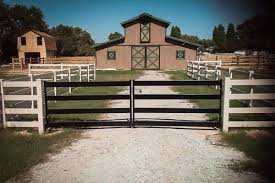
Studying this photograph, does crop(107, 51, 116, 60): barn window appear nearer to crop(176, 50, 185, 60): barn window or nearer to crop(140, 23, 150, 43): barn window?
crop(140, 23, 150, 43): barn window

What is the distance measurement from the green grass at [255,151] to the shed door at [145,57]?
1034 inches

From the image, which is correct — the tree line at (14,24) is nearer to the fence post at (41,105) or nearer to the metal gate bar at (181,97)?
the fence post at (41,105)

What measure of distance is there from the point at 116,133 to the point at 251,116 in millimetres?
3450

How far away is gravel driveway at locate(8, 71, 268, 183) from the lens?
3877mm

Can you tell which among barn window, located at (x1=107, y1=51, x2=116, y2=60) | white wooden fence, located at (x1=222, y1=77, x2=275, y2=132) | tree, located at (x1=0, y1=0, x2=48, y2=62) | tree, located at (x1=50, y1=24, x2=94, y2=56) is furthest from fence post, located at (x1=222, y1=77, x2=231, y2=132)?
barn window, located at (x1=107, y1=51, x2=116, y2=60)

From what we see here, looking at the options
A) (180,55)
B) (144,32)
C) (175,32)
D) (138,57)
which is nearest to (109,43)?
(138,57)

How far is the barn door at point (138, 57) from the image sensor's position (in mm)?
31719

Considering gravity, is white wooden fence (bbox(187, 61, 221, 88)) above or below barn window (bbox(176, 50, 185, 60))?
below

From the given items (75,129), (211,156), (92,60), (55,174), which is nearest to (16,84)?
(75,129)

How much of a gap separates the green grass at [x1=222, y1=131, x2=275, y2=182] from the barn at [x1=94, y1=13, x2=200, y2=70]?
26.2 metres

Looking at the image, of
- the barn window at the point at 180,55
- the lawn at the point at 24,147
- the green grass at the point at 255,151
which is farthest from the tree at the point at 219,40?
the lawn at the point at 24,147

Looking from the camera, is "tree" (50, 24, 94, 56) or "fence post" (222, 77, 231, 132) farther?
"tree" (50, 24, 94, 56)

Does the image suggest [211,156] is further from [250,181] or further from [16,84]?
[16,84]

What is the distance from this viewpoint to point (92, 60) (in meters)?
30.1
